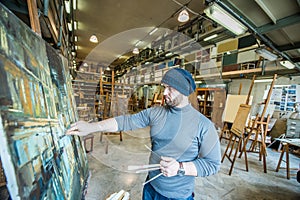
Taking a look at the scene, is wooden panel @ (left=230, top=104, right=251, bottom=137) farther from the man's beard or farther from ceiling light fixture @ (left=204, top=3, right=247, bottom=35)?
the man's beard

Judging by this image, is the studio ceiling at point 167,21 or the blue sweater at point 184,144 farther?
the studio ceiling at point 167,21

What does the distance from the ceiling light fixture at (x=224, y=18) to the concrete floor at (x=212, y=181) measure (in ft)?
8.80

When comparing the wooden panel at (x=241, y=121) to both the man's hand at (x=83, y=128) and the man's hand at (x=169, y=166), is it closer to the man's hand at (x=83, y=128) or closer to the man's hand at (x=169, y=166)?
the man's hand at (x=169, y=166)

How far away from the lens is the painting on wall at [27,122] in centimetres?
44

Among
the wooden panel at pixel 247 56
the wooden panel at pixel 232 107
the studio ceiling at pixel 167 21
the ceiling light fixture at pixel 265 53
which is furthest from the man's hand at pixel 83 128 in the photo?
the wooden panel at pixel 247 56

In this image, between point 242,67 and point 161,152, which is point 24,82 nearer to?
point 161,152

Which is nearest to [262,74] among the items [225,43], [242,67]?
[242,67]

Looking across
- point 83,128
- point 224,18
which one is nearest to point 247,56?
point 224,18

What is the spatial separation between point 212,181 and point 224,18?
2781mm

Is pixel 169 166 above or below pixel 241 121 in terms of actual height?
above

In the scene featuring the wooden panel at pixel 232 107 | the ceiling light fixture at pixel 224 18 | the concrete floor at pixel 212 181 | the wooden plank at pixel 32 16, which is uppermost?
A: the ceiling light fixture at pixel 224 18

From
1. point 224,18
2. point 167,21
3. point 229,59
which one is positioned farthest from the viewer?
point 229,59

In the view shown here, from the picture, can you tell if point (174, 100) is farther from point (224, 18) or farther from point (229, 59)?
point (229, 59)

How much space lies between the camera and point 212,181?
2.72 meters
